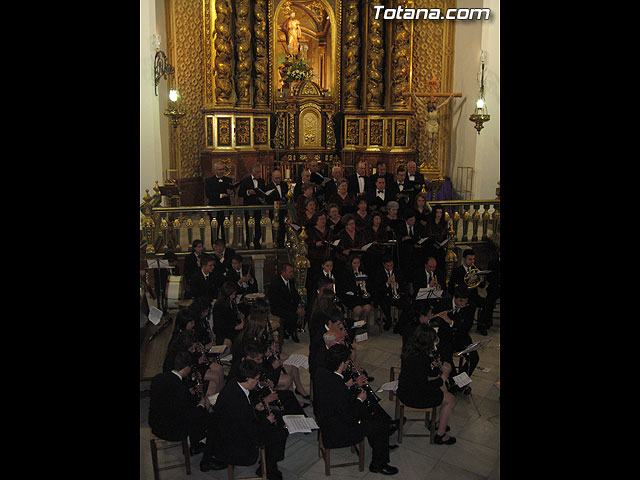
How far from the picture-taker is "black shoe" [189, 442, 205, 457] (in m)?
5.64

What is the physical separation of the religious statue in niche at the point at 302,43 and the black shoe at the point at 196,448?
1373 centimetres

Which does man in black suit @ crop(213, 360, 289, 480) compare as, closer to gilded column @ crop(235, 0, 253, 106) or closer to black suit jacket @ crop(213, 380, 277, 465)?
black suit jacket @ crop(213, 380, 277, 465)

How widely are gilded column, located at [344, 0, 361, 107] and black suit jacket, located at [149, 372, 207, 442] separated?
13.6m

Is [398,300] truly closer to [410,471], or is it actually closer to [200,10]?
[410,471]

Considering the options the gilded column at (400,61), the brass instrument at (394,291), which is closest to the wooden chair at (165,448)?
the brass instrument at (394,291)

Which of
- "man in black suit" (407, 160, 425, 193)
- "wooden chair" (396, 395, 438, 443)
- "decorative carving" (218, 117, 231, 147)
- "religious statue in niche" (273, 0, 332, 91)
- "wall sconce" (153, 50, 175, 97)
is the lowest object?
"wooden chair" (396, 395, 438, 443)

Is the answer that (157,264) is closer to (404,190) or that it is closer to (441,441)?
(441,441)

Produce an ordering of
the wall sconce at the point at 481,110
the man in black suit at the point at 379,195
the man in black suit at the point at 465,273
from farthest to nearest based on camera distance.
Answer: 1. the wall sconce at the point at 481,110
2. the man in black suit at the point at 379,195
3. the man in black suit at the point at 465,273

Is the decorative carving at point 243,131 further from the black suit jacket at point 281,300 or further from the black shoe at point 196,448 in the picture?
the black shoe at point 196,448

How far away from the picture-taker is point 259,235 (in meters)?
10.2

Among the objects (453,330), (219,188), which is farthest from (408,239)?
(219,188)

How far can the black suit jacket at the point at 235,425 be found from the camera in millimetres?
4750

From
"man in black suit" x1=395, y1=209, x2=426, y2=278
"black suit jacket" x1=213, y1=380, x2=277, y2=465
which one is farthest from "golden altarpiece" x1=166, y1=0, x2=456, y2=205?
"black suit jacket" x1=213, y1=380, x2=277, y2=465

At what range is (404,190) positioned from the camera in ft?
35.2
